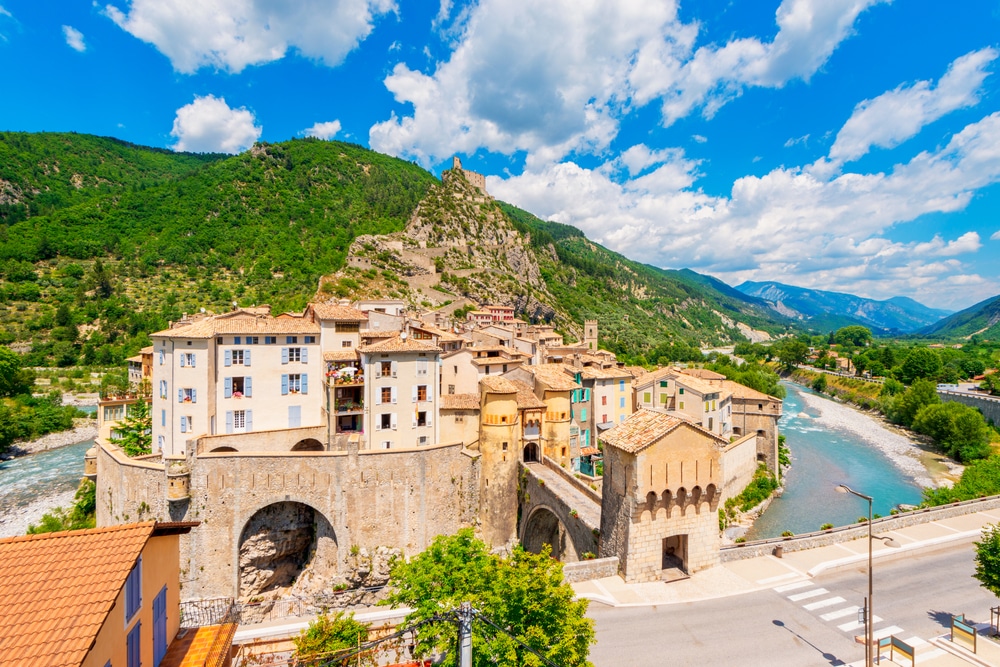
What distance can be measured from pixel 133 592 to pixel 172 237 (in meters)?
145

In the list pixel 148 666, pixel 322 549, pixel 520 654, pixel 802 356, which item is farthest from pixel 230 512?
pixel 802 356

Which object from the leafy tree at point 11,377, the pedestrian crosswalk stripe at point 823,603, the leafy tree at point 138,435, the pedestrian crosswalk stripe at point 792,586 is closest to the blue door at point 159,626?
the pedestrian crosswalk stripe at point 792,586

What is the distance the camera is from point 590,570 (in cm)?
1842

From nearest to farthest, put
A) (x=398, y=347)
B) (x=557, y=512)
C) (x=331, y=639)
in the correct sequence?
(x=331, y=639) → (x=557, y=512) → (x=398, y=347)

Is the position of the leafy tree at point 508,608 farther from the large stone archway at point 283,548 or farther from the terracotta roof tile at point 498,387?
the terracotta roof tile at point 498,387

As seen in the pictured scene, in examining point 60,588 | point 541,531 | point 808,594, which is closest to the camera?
point 60,588

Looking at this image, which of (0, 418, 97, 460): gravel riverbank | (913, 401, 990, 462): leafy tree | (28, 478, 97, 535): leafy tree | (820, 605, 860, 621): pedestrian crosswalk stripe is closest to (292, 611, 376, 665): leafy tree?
(820, 605, 860, 621): pedestrian crosswalk stripe

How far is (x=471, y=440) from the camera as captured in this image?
36938 mm

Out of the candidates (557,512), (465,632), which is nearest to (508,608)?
(465,632)

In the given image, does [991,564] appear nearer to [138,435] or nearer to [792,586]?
[792,586]

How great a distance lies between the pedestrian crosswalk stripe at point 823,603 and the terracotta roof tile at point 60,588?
20.8 metres

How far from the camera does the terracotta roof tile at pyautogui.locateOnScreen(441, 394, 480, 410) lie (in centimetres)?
3678

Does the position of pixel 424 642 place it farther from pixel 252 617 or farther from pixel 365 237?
pixel 365 237

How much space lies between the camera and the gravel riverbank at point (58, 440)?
198 feet
